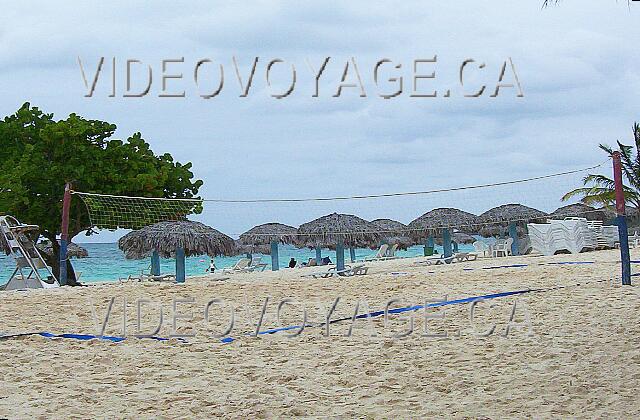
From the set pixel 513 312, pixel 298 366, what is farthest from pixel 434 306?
pixel 298 366

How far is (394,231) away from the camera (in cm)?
1747

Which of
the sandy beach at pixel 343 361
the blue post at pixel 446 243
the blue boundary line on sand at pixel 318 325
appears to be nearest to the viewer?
the sandy beach at pixel 343 361

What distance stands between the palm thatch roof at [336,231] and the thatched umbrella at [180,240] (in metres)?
1.93

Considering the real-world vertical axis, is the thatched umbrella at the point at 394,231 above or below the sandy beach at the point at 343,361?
above

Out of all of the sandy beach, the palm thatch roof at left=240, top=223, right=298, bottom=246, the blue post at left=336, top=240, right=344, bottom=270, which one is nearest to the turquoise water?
the palm thatch roof at left=240, top=223, right=298, bottom=246

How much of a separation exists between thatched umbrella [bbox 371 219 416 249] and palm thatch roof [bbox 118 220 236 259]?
341 centimetres

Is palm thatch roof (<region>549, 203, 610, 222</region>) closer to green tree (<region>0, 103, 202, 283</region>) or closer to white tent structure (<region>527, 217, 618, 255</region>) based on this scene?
white tent structure (<region>527, 217, 618, 255</region>)

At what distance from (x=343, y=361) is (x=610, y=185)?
52.8ft

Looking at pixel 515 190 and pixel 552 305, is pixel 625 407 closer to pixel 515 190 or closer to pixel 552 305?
pixel 552 305

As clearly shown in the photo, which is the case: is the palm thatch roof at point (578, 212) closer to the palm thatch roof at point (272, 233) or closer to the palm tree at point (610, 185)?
the palm tree at point (610, 185)

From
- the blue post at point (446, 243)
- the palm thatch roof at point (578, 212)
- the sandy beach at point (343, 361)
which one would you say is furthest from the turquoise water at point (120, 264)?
the sandy beach at point (343, 361)

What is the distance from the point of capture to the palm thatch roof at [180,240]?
15328 mm

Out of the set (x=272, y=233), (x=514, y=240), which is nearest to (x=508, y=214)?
(x=514, y=240)

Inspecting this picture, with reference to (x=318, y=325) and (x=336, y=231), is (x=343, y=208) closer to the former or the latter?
(x=336, y=231)
